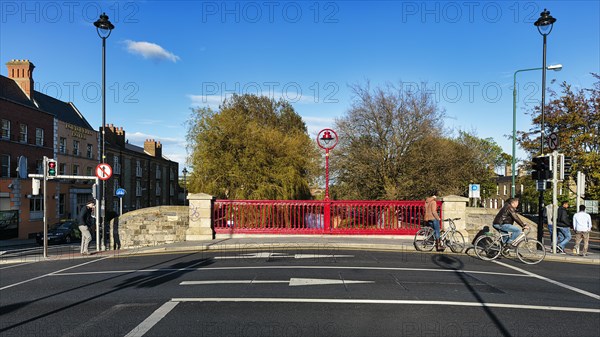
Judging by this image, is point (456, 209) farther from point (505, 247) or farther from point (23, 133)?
point (23, 133)

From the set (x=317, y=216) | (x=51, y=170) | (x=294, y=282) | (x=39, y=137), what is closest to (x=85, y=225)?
(x=51, y=170)

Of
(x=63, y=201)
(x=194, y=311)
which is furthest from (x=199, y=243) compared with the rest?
(x=63, y=201)

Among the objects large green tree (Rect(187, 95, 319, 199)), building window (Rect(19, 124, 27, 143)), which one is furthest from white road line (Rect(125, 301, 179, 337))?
building window (Rect(19, 124, 27, 143))

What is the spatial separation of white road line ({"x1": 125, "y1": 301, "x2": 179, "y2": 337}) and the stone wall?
774 cm

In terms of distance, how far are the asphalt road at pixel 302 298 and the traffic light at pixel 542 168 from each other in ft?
10.8

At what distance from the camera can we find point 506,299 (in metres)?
6.51

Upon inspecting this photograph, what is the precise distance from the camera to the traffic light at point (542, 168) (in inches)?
485

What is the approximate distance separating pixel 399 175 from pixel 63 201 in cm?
3279

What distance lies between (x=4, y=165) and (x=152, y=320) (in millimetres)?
33301

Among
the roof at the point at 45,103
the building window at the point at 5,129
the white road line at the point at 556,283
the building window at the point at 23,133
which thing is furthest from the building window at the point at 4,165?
the white road line at the point at 556,283

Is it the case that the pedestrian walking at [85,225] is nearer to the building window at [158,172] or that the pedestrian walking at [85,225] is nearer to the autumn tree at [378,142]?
the autumn tree at [378,142]

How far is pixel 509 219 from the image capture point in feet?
34.8

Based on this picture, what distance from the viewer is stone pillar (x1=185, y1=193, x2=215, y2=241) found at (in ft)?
44.3

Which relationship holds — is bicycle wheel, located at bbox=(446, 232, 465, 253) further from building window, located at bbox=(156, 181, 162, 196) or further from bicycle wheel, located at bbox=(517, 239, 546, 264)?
building window, located at bbox=(156, 181, 162, 196)
